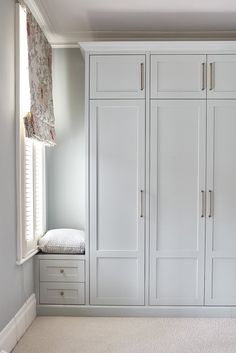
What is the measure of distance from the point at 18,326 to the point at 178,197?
1.66 metres

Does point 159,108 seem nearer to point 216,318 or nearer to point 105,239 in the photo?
point 105,239

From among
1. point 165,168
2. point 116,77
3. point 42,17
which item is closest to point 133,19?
point 116,77

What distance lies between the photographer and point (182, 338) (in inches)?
118

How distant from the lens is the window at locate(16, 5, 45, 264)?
2.88 m

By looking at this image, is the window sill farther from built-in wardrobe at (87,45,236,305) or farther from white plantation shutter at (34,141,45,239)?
Result: built-in wardrobe at (87,45,236,305)

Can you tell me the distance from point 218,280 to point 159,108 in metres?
1.59

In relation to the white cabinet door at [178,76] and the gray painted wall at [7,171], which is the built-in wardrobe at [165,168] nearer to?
the white cabinet door at [178,76]

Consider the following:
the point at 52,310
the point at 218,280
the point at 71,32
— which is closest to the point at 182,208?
the point at 218,280

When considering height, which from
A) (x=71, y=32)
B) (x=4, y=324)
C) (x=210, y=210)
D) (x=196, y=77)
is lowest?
(x=4, y=324)

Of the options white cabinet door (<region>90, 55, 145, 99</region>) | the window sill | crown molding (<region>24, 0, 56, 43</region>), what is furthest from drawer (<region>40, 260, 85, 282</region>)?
crown molding (<region>24, 0, 56, 43</region>)

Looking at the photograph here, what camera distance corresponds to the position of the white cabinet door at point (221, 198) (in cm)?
338

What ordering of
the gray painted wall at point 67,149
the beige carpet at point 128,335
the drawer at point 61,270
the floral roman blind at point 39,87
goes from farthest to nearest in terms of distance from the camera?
1. the gray painted wall at point 67,149
2. the drawer at point 61,270
3. the floral roman blind at point 39,87
4. the beige carpet at point 128,335

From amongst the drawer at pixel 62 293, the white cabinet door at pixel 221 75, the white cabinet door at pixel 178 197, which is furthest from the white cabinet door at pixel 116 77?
the drawer at pixel 62 293

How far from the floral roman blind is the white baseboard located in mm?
1366
